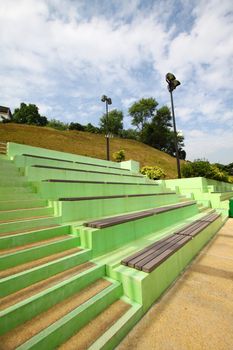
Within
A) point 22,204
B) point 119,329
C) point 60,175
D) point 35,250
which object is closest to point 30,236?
point 35,250

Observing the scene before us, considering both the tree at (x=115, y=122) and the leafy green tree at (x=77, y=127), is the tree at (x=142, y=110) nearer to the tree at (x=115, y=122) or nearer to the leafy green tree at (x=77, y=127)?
the tree at (x=115, y=122)

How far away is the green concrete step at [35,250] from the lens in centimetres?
240

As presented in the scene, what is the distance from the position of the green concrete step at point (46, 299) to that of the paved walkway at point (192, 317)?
56 centimetres

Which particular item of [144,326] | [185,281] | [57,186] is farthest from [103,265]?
[57,186]

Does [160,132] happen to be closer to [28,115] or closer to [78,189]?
[28,115]

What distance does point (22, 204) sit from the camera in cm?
373

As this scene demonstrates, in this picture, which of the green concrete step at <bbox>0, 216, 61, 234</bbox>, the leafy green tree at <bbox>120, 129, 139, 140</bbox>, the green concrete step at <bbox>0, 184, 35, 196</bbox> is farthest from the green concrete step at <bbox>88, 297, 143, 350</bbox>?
the leafy green tree at <bbox>120, 129, 139, 140</bbox>

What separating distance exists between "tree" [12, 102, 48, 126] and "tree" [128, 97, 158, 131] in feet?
80.3

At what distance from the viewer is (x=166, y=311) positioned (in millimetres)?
2443

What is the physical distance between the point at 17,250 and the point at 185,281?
2.70m

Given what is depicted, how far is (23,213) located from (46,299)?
1.82 metres

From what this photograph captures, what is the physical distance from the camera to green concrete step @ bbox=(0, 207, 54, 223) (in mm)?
3247

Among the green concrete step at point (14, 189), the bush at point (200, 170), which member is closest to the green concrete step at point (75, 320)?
the green concrete step at point (14, 189)

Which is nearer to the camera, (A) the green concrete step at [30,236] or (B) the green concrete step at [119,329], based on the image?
(B) the green concrete step at [119,329]
